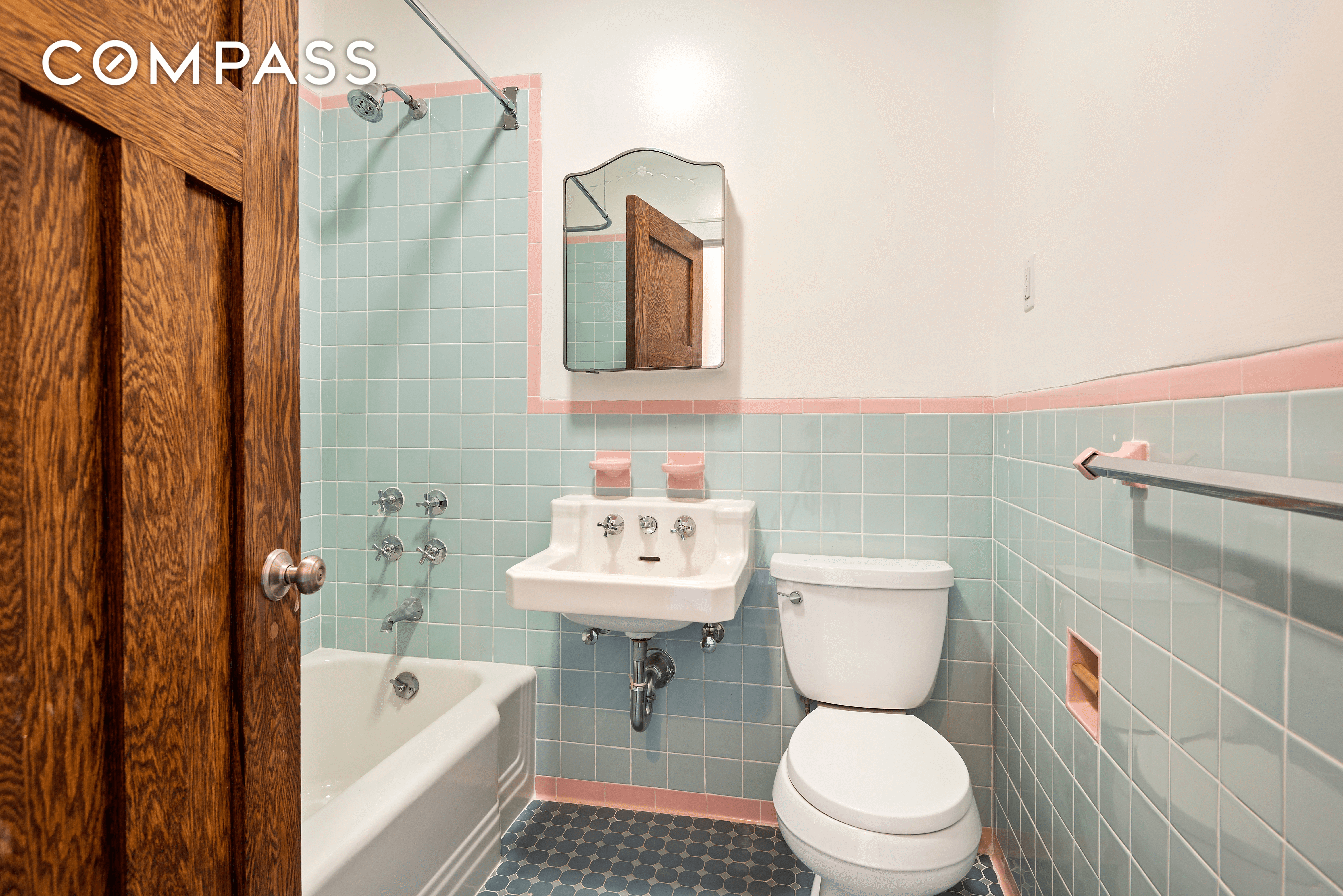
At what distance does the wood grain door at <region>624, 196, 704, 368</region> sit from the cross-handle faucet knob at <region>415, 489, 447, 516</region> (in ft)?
2.38

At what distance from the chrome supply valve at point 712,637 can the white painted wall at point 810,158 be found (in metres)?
0.64

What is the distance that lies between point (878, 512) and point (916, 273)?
2.13ft

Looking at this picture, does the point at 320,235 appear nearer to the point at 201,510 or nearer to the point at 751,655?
the point at 201,510

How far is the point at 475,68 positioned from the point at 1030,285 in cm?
149

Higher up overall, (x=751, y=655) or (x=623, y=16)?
(x=623, y=16)

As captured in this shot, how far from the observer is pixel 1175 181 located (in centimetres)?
87

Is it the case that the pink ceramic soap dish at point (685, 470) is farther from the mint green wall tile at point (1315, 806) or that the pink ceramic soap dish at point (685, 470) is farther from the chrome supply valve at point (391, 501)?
the mint green wall tile at point (1315, 806)

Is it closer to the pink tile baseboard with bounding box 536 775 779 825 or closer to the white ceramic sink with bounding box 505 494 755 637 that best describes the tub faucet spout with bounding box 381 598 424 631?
the white ceramic sink with bounding box 505 494 755 637

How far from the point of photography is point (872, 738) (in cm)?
140

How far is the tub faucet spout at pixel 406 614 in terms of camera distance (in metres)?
1.96

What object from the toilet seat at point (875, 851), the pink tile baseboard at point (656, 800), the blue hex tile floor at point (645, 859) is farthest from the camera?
the pink tile baseboard at point (656, 800)

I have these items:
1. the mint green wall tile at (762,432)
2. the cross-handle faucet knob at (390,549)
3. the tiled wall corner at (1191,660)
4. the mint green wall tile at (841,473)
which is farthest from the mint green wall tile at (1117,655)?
the cross-handle faucet knob at (390,549)

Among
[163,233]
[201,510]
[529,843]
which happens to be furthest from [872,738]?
[163,233]

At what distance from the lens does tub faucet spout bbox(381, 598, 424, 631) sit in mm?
1964
